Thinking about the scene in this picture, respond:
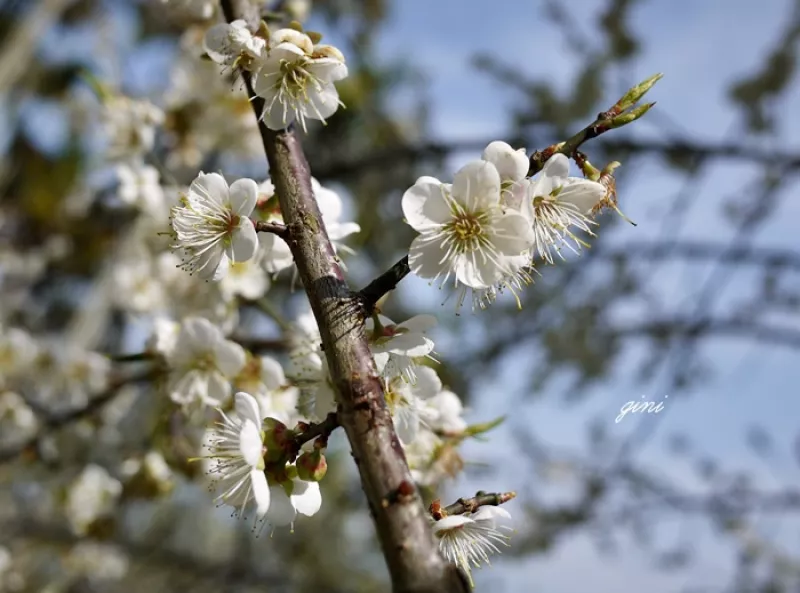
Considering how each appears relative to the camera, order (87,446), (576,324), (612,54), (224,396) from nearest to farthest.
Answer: (224,396) < (87,446) < (612,54) < (576,324)

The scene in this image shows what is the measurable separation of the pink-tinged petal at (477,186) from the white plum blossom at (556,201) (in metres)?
0.03

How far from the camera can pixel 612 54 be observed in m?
2.44

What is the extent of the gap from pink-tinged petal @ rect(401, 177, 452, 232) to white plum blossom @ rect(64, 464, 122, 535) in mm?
1361

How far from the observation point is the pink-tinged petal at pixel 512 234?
0.63 m

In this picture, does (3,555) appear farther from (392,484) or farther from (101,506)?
(392,484)

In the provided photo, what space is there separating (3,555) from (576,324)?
87.3 inches

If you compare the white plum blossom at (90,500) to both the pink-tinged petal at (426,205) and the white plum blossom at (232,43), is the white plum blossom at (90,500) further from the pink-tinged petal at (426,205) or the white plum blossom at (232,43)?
the pink-tinged petal at (426,205)

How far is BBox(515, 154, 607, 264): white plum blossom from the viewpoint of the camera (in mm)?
651

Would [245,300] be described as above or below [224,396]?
above

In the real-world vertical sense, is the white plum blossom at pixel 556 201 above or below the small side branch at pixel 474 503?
above

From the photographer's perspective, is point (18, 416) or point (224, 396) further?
point (18, 416)

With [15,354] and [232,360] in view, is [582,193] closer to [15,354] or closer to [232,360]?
[232,360]

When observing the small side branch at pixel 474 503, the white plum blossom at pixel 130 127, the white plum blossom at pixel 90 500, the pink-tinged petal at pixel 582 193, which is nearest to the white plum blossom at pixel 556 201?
the pink-tinged petal at pixel 582 193

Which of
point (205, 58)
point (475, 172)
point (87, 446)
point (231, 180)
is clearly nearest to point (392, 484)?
point (475, 172)
